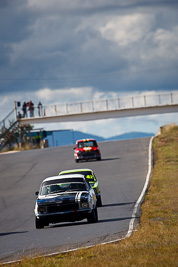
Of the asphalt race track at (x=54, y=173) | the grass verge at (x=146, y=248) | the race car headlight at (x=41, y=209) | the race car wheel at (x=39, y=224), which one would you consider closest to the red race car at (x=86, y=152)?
the asphalt race track at (x=54, y=173)

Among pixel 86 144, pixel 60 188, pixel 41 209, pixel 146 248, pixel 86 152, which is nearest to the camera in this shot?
pixel 146 248

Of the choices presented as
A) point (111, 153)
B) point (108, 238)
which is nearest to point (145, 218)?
point (108, 238)

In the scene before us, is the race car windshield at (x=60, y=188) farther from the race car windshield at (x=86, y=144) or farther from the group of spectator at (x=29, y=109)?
the group of spectator at (x=29, y=109)

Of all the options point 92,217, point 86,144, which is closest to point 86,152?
point 86,144

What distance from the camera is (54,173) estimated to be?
4138cm

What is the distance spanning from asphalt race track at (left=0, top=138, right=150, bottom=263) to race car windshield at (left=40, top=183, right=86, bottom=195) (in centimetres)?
107

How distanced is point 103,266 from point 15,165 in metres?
40.1

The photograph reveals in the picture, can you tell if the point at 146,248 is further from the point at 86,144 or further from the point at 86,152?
the point at 86,144

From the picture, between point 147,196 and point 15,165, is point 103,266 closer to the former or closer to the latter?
point 147,196

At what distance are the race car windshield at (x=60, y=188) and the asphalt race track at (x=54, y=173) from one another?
107 cm

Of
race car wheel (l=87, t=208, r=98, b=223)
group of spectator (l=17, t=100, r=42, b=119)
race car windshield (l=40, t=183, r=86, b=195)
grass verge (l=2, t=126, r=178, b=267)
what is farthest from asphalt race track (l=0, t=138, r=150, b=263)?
group of spectator (l=17, t=100, r=42, b=119)

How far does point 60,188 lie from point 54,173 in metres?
22.2

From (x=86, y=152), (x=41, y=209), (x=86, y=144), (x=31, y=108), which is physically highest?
(x=31, y=108)

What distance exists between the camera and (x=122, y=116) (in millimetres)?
81562
